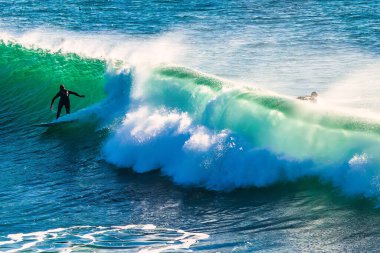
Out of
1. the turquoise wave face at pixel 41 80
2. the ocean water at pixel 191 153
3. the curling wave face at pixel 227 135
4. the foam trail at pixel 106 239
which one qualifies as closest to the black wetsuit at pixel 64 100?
the ocean water at pixel 191 153

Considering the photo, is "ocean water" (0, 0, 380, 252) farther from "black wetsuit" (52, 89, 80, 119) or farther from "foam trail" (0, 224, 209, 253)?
"black wetsuit" (52, 89, 80, 119)

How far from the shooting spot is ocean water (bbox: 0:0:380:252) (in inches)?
617

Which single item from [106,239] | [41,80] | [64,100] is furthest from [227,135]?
[41,80]

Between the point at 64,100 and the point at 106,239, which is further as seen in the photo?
the point at 64,100

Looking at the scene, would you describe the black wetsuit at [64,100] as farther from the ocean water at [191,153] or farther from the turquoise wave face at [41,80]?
the turquoise wave face at [41,80]

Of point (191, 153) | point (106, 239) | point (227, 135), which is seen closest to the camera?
point (106, 239)

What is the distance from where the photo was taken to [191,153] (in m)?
Result: 19.9

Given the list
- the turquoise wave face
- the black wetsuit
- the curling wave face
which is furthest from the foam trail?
the turquoise wave face

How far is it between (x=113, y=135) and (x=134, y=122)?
887 mm

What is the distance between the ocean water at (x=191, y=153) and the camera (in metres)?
15.7

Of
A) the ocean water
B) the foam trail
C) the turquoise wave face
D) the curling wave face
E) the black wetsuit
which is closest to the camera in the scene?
the foam trail

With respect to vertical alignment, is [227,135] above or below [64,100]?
above

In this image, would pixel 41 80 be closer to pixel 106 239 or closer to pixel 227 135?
pixel 227 135

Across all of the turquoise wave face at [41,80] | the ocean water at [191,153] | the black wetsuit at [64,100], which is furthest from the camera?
the turquoise wave face at [41,80]
